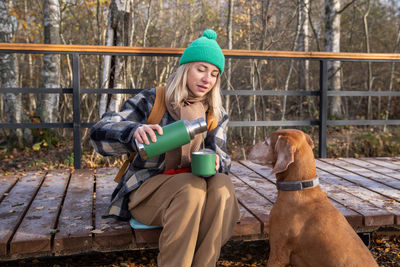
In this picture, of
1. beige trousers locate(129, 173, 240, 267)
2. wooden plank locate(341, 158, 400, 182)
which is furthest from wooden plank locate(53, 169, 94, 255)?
wooden plank locate(341, 158, 400, 182)

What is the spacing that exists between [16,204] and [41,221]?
19.5 inches

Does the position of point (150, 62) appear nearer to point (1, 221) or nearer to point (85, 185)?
point (85, 185)

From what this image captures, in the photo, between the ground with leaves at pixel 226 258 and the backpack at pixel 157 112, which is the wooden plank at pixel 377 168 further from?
the backpack at pixel 157 112

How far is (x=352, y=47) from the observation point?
1292 centimetres

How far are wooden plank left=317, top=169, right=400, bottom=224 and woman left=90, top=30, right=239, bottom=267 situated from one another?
1.18 m

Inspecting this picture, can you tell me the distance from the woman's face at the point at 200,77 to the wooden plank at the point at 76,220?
1.05m

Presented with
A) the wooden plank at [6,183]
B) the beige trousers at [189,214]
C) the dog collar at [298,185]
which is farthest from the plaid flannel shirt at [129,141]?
the wooden plank at [6,183]

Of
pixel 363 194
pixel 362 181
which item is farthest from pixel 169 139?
pixel 362 181

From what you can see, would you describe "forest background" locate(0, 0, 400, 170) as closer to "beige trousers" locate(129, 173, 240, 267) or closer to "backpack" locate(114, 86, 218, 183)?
"backpack" locate(114, 86, 218, 183)

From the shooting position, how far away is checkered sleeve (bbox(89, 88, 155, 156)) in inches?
85.8

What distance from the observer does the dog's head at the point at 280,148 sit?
200cm

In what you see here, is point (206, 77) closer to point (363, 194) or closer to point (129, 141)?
point (129, 141)

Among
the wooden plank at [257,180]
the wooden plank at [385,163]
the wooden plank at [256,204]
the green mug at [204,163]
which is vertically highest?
the green mug at [204,163]

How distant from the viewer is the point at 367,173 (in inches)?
153
